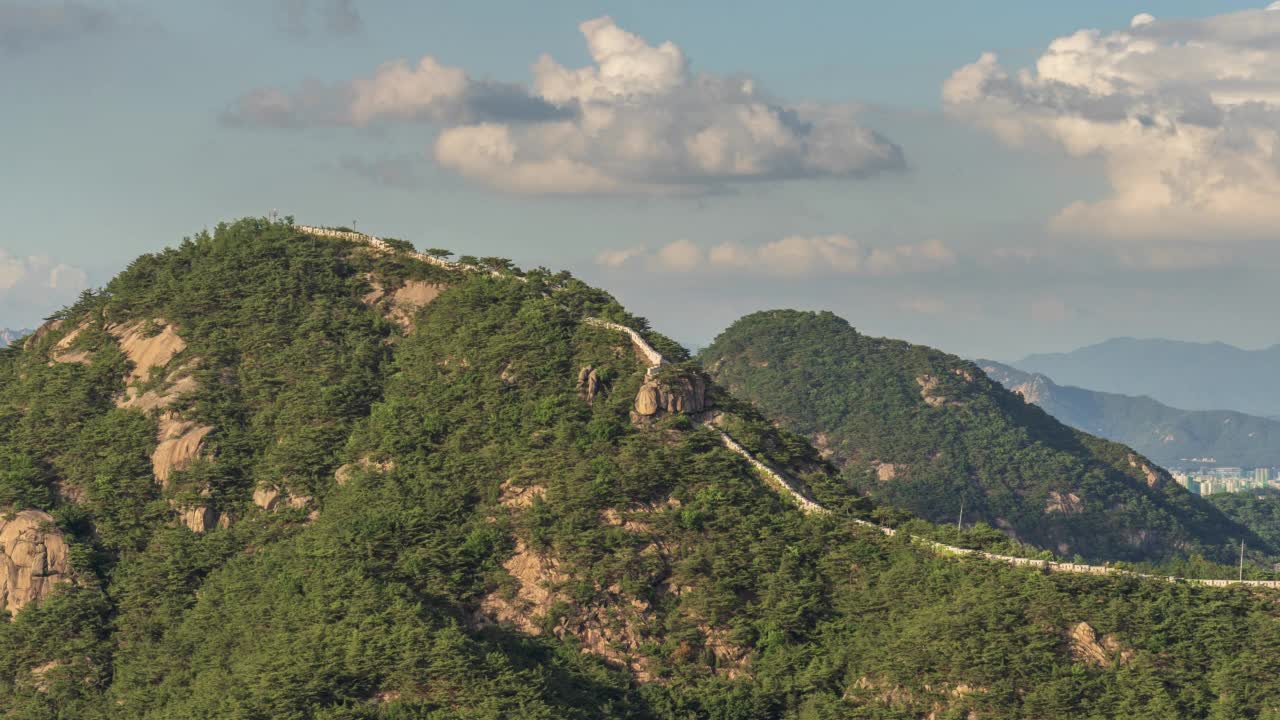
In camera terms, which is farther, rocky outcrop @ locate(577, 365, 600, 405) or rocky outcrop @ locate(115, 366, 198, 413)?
rocky outcrop @ locate(115, 366, 198, 413)

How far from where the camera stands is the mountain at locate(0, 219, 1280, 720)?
8969cm

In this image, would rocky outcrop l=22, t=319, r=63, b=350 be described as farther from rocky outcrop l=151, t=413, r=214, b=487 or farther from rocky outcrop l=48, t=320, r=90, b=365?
rocky outcrop l=151, t=413, r=214, b=487

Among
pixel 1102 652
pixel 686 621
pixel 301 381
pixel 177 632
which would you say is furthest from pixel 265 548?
pixel 1102 652

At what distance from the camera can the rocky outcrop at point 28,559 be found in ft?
331

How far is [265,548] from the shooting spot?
336 ft

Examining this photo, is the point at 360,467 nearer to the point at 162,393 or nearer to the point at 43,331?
the point at 162,393

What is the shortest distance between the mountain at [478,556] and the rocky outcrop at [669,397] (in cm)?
22

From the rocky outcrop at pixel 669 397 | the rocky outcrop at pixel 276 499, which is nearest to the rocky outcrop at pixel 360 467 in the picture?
the rocky outcrop at pixel 276 499

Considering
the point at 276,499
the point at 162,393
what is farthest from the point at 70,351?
the point at 276,499

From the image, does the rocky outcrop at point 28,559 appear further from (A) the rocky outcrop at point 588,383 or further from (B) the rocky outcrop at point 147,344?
(A) the rocky outcrop at point 588,383

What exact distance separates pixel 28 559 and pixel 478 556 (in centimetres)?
2977

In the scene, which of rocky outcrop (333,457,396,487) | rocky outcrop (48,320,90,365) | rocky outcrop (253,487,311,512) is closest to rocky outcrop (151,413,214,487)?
rocky outcrop (253,487,311,512)

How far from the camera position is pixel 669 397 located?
353ft

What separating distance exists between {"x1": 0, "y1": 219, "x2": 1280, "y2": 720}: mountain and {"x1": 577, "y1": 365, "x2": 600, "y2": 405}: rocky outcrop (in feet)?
1.03
